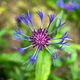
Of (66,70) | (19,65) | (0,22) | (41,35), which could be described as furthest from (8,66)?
(41,35)

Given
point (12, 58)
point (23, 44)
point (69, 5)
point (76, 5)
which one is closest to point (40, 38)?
point (23, 44)

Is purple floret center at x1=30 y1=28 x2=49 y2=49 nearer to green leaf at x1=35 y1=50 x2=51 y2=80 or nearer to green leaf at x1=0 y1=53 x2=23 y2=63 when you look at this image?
green leaf at x1=35 y1=50 x2=51 y2=80

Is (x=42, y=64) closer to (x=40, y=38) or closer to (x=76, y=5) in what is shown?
(x=40, y=38)

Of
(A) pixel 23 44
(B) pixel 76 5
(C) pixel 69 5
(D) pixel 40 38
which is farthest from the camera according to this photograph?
(B) pixel 76 5

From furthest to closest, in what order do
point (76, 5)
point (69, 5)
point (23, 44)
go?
point (76, 5) < point (69, 5) < point (23, 44)

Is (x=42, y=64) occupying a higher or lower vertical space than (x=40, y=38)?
lower

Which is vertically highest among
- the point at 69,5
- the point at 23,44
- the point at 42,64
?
the point at 69,5

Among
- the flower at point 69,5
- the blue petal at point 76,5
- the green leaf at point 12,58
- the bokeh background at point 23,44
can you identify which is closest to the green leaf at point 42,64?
the bokeh background at point 23,44
